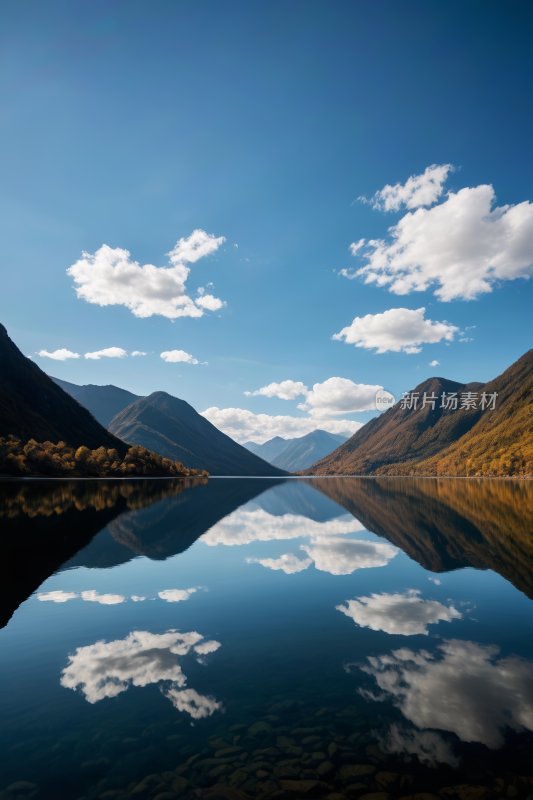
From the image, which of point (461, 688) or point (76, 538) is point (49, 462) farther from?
point (461, 688)

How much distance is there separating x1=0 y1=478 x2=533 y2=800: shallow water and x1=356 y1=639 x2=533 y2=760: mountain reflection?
7 centimetres

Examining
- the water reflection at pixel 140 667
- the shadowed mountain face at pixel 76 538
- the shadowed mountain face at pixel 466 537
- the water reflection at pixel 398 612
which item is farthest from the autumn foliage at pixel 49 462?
the water reflection at pixel 398 612

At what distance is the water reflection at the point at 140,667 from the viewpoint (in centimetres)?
1106

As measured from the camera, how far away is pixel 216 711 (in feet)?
33.5

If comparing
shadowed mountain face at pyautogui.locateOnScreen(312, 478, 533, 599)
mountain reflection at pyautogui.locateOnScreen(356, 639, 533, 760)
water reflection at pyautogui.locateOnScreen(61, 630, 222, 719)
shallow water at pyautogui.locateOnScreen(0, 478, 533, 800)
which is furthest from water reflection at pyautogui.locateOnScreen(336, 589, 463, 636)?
water reflection at pyautogui.locateOnScreen(61, 630, 222, 719)

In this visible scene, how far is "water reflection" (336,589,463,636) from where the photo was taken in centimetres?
1645

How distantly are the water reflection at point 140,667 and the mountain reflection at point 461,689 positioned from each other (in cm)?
555

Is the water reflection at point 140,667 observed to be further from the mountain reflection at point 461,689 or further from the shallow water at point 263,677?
the mountain reflection at point 461,689

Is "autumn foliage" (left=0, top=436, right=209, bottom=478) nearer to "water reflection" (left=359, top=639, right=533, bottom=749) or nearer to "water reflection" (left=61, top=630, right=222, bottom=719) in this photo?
"water reflection" (left=61, top=630, right=222, bottom=719)

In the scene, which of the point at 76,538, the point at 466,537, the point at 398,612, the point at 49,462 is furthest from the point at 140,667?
the point at 49,462

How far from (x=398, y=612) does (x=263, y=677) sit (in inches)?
361

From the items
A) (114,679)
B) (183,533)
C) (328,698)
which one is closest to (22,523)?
(183,533)

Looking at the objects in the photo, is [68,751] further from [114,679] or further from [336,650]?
[336,650]

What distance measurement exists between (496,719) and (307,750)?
5553mm
